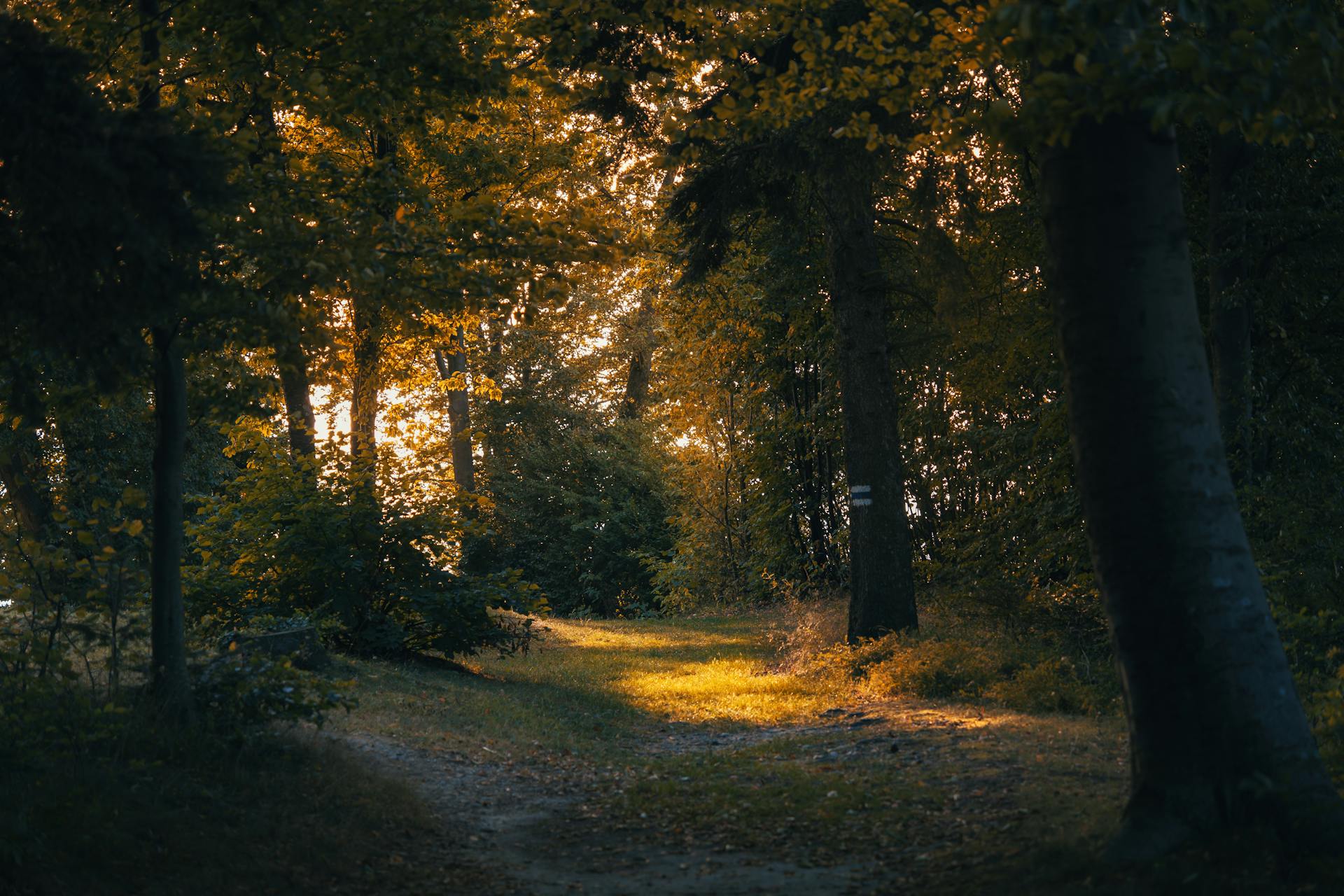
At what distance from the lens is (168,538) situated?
315 inches

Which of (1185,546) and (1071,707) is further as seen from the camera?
(1071,707)

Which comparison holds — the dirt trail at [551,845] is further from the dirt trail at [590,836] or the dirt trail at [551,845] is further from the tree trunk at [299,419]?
the tree trunk at [299,419]

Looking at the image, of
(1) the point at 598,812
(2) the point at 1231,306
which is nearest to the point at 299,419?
(1) the point at 598,812

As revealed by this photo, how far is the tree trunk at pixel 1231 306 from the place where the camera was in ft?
46.1

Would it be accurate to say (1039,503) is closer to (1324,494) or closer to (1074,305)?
(1324,494)

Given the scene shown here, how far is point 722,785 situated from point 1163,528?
440 cm

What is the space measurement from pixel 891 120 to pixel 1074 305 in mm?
8541

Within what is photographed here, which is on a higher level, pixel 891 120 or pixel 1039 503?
pixel 891 120

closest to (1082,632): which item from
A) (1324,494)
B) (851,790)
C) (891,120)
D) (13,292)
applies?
(1324,494)

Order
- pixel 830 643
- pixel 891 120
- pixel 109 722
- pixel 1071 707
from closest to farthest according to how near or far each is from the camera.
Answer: pixel 109 722
pixel 1071 707
pixel 891 120
pixel 830 643

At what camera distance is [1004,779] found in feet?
25.3

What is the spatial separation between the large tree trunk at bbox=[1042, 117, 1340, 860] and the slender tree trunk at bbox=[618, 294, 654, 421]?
34.1 meters

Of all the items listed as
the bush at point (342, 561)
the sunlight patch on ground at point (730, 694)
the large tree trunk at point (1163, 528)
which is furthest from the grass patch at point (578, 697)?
the large tree trunk at point (1163, 528)

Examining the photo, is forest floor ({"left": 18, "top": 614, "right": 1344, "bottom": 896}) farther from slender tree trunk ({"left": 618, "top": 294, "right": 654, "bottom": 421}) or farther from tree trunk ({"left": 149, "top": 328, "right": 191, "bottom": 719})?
slender tree trunk ({"left": 618, "top": 294, "right": 654, "bottom": 421})
